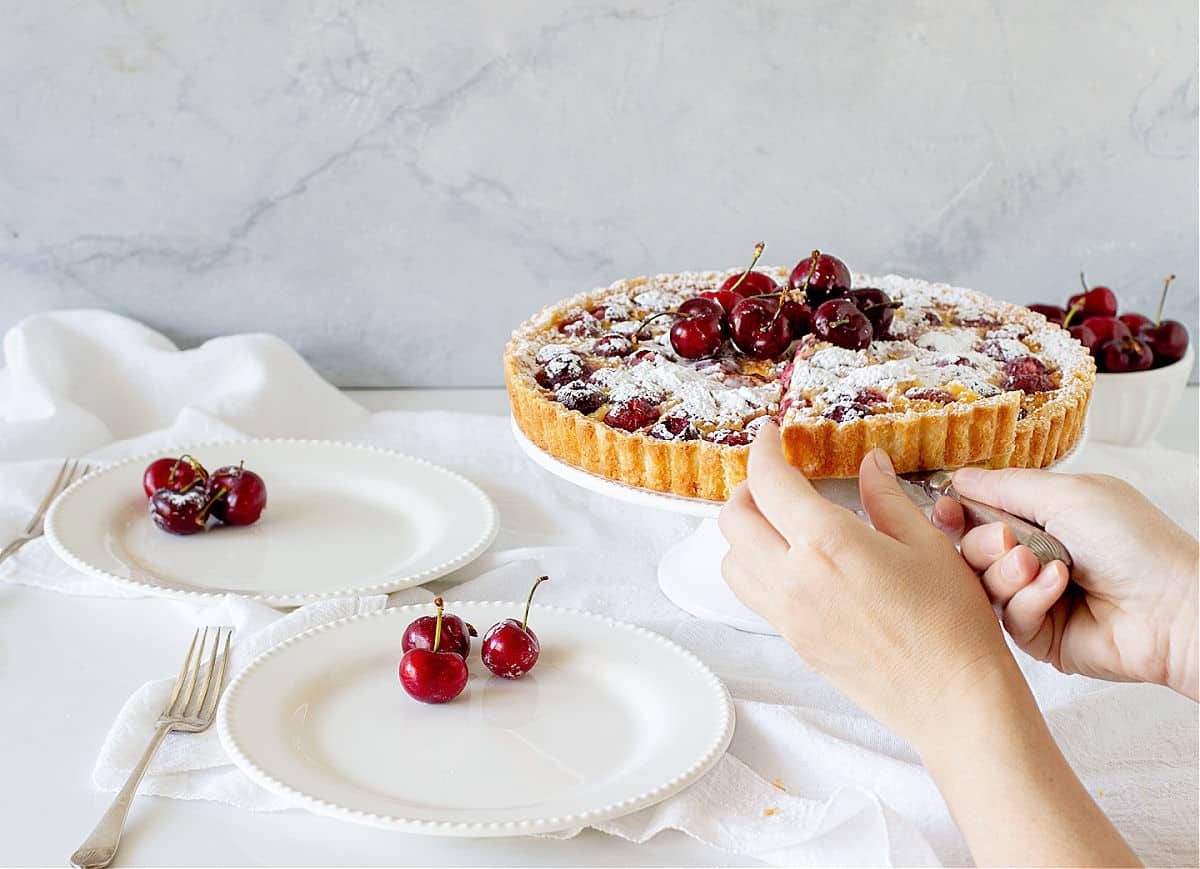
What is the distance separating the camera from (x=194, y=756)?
1060 millimetres

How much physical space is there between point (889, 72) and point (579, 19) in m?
0.51

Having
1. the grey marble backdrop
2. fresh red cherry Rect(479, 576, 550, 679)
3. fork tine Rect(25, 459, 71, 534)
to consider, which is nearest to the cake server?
fresh red cherry Rect(479, 576, 550, 679)

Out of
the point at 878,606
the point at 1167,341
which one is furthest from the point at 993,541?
the point at 1167,341

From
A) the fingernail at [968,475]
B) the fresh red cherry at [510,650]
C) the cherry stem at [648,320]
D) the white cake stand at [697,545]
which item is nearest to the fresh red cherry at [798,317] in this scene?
the cherry stem at [648,320]

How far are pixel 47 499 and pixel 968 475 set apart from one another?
45.5 inches

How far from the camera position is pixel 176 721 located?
109 centimetres

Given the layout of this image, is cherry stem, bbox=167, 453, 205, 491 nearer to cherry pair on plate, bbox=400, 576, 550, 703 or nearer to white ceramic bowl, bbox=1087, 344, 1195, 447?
cherry pair on plate, bbox=400, 576, 550, 703

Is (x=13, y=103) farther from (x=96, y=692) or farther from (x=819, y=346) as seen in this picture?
(x=819, y=346)

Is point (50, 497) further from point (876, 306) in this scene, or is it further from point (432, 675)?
point (876, 306)

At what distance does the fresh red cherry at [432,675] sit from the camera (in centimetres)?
113

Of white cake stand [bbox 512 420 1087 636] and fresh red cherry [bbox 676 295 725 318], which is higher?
fresh red cherry [bbox 676 295 725 318]

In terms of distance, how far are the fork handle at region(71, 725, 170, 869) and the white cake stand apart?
52 centimetres

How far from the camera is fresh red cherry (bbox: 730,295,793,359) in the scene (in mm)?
1424

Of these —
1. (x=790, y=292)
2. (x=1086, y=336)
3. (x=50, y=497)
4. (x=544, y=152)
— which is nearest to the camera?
(x=790, y=292)
